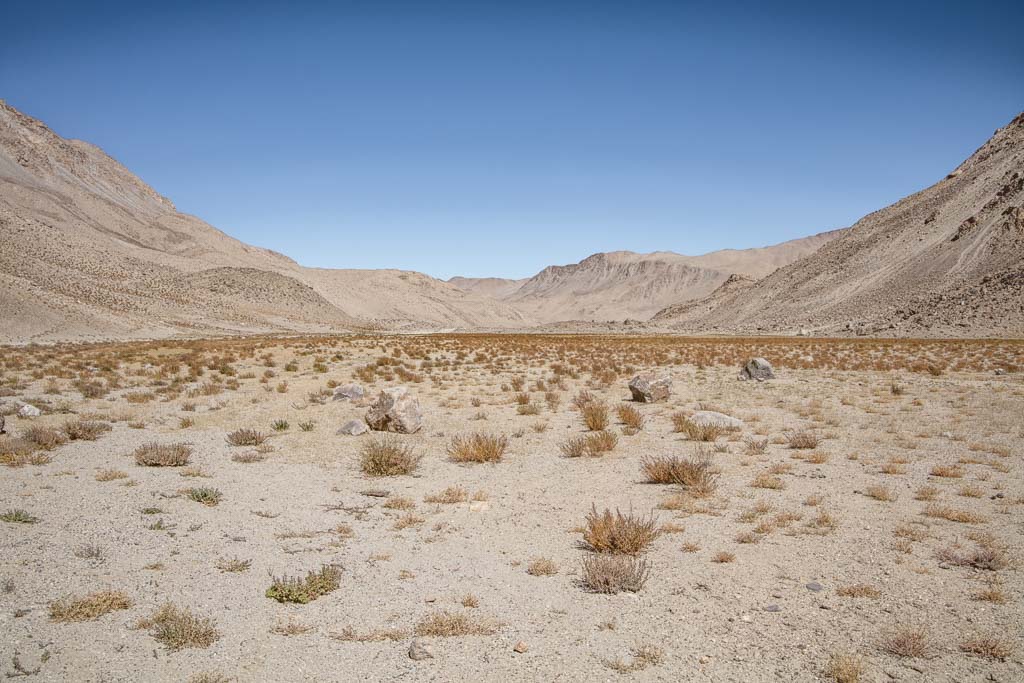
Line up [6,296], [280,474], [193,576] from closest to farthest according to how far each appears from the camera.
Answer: [193,576] → [280,474] → [6,296]

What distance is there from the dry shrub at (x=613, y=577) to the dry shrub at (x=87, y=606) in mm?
4087

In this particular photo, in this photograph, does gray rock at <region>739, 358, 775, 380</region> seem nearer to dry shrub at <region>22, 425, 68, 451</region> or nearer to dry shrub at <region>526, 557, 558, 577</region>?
dry shrub at <region>526, 557, 558, 577</region>

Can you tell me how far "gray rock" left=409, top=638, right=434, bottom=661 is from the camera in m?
4.47

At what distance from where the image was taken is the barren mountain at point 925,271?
5488 centimetres

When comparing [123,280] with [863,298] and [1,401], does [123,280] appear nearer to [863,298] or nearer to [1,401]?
[1,401]

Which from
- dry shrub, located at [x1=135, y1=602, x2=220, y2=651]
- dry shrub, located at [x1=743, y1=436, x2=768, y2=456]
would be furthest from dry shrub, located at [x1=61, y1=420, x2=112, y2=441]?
dry shrub, located at [x1=743, y1=436, x2=768, y2=456]

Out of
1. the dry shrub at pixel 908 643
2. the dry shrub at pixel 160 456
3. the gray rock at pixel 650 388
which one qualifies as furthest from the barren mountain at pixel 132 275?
the dry shrub at pixel 908 643

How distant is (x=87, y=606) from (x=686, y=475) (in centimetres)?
718

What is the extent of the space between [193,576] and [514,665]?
3.44 m

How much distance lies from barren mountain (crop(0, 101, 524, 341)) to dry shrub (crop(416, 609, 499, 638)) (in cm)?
4996

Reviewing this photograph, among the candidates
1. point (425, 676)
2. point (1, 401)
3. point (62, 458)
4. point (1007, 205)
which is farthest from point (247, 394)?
point (1007, 205)

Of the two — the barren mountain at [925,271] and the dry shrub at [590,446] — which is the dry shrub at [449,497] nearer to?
the dry shrub at [590,446]

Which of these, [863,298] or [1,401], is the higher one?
[863,298]

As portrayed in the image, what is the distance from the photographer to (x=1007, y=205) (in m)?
64.4
